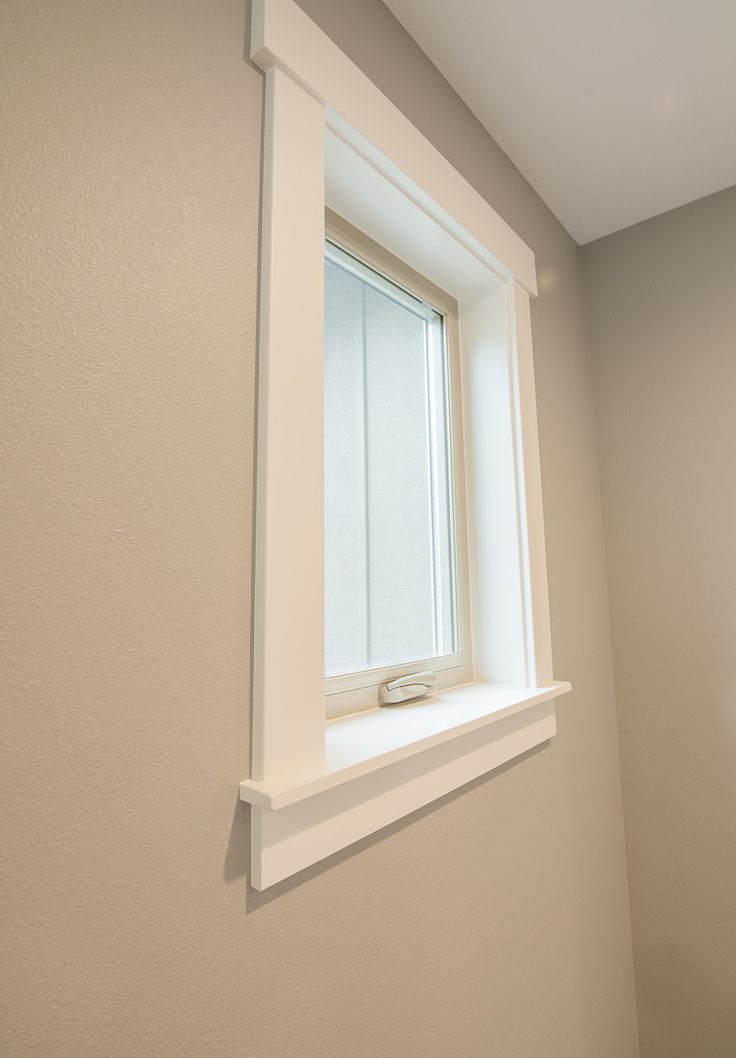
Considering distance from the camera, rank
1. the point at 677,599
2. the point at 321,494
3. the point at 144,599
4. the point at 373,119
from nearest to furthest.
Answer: the point at 144,599
the point at 321,494
the point at 373,119
the point at 677,599

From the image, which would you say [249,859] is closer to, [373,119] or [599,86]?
[373,119]

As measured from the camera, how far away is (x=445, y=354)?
1.31 meters

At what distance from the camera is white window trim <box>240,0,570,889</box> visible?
2.08ft

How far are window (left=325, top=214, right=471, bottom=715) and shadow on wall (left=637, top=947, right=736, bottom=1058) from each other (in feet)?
3.46

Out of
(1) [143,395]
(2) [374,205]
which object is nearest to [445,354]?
(2) [374,205]

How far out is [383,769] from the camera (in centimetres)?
75

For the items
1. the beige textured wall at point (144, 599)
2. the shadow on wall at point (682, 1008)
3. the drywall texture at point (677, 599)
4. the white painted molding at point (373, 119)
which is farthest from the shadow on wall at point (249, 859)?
the shadow on wall at point (682, 1008)

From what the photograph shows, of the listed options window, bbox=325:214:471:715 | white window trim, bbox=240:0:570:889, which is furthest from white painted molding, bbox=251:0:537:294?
window, bbox=325:214:471:715

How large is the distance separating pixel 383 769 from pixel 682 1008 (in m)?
1.41

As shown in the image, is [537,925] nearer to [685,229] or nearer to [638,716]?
[638,716]

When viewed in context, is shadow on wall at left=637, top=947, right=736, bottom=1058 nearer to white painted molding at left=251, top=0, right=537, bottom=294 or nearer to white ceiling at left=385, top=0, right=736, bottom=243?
white painted molding at left=251, top=0, right=537, bottom=294

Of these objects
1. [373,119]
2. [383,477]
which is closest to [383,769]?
[383,477]

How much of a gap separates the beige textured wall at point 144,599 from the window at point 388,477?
0.33 meters

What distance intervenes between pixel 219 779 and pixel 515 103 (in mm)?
1457
